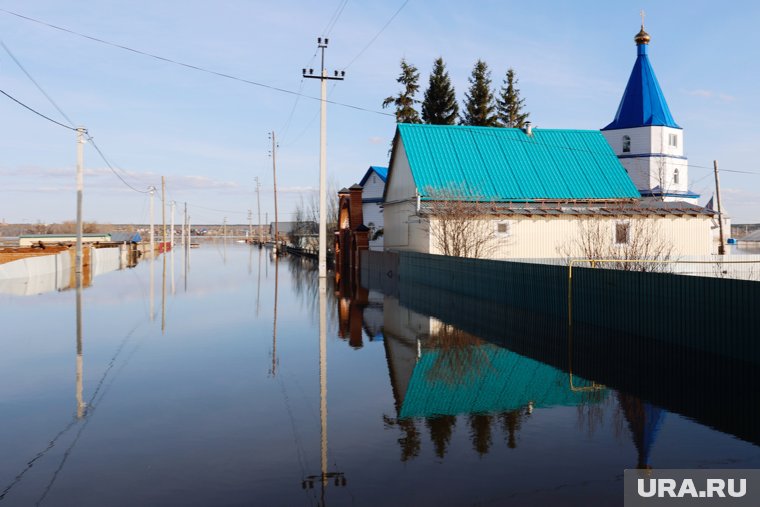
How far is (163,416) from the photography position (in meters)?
7.95

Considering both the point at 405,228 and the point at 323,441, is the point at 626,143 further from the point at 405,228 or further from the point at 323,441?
the point at 323,441

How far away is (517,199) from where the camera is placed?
109 feet

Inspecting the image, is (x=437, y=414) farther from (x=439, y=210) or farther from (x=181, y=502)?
(x=439, y=210)

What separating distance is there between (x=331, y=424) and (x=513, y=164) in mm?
30308

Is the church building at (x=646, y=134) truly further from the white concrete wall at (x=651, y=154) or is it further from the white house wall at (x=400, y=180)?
the white house wall at (x=400, y=180)

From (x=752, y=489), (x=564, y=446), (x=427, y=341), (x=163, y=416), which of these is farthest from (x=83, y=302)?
(x=752, y=489)

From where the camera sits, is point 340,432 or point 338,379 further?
point 338,379

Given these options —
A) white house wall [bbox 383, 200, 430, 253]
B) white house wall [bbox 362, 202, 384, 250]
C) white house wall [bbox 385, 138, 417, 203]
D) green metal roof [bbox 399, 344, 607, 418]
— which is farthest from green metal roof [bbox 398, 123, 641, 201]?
green metal roof [bbox 399, 344, 607, 418]

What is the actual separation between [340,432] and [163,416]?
96.0 inches

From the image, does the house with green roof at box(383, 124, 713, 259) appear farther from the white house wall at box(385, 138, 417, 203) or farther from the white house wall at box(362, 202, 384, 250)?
the white house wall at box(362, 202, 384, 250)

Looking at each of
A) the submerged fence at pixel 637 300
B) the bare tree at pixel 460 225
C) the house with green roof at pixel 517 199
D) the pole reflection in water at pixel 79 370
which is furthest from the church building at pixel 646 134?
the pole reflection in water at pixel 79 370

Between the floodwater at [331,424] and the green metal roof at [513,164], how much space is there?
67.2 feet

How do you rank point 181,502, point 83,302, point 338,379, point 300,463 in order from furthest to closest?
point 83,302 < point 338,379 < point 300,463 < point 181,502

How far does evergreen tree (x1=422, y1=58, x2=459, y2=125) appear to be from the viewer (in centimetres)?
5744
